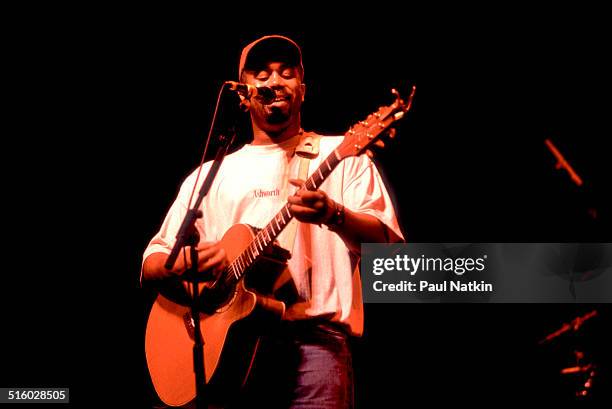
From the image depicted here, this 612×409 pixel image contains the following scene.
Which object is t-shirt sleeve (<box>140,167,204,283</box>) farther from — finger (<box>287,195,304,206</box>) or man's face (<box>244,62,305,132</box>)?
finger (<box>287,195,304,206</box>)

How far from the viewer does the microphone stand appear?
2.16 metres

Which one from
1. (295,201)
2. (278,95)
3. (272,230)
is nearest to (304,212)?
(295,201)

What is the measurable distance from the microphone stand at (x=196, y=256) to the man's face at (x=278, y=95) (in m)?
0.49

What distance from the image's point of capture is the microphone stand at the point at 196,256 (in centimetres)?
216

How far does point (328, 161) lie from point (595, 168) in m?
1.61

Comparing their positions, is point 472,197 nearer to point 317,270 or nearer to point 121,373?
point 317,270

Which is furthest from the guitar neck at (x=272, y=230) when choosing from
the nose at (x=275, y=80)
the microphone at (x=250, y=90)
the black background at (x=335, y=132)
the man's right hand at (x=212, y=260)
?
the black background at (x=335, y=132)

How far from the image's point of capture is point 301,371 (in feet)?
7.75

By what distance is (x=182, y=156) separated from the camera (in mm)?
4047


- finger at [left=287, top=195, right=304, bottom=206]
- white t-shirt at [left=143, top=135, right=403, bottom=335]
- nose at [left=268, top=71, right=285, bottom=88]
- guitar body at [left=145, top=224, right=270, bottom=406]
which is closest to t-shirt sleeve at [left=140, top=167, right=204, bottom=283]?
white t-shirt at [left=143, top=135, right=403, bottom=335]

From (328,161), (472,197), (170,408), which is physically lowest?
(170,408)

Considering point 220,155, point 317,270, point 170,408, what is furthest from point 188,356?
point 220,155

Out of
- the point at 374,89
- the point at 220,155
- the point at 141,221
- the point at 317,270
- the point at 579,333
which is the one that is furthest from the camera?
the point at 141,221

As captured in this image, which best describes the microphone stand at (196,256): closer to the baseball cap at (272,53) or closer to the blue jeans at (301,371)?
the blue jeans at (301,371)
